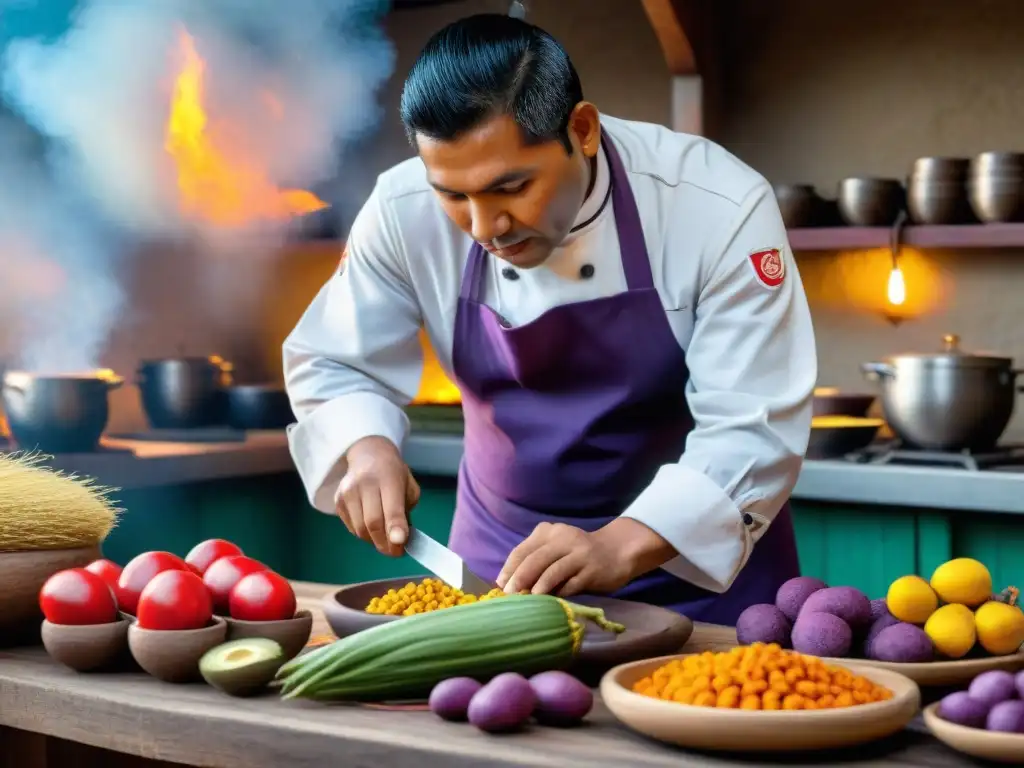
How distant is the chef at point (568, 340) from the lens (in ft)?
5.07

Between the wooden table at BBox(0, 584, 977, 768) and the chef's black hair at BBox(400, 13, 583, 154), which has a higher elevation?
the chef's black hair at BBox(400, 13, 583, 154)

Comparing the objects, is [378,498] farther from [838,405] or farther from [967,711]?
[838,405]

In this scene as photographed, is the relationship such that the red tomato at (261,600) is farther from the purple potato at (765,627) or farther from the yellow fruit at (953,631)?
the yellow fruit at (953,631)

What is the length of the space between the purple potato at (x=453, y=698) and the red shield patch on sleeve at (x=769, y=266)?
2.70 ft

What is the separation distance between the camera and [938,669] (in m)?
1.22

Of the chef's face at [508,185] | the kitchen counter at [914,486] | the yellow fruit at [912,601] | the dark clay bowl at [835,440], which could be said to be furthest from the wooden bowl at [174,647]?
the dark clay bowl at [835,440]

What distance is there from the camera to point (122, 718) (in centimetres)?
127

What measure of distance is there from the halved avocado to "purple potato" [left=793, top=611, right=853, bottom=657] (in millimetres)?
504

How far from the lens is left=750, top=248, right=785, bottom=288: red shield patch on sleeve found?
1781 millimetres

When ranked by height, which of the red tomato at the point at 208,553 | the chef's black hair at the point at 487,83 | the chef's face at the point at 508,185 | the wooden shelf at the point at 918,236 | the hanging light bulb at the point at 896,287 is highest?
the chef's black hair at the point at 487,83

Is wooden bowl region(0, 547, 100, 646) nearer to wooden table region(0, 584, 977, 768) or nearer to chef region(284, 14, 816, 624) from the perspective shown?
wooden table region(0, 584, 977, 768)

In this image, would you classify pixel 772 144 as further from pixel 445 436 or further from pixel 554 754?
pixel 554 754

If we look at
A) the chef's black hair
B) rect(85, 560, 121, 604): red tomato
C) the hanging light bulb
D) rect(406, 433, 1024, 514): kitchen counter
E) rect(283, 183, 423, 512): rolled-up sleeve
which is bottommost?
rect(406, 433, 1024, 514): kitchen counter

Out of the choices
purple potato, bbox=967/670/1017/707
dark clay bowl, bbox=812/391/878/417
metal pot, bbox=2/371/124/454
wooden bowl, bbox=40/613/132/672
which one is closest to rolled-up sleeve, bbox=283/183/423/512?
wooden bowl, bbox=40/613/132/672
